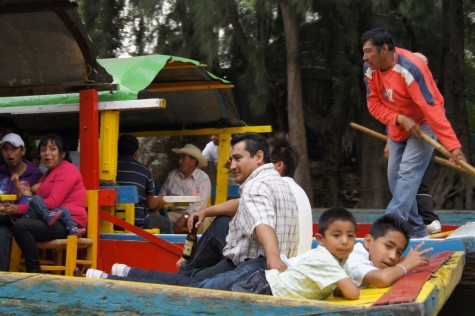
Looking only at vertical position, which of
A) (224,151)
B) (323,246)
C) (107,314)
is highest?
(224,151)

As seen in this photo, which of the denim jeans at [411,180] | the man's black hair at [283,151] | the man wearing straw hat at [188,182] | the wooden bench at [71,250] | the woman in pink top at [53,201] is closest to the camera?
the man's black hair at [283,151]

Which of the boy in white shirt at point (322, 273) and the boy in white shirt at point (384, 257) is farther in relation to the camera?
the boy in white shirt at point (384, 257)

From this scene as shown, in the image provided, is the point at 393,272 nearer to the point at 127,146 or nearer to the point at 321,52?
the point at 127,146

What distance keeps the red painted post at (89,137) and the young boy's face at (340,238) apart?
8.35 ft

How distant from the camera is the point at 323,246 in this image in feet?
12.9

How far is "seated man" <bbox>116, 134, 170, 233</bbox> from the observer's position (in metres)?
6.80

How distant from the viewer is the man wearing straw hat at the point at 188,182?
7715 mm

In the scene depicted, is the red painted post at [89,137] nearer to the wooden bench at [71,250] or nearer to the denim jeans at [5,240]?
the wooden bench at [71,250]

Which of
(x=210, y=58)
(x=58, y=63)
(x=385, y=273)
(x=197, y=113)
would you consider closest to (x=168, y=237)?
(x=58, y=63)

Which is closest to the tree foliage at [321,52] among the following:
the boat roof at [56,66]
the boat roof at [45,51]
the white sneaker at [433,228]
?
the boat roof at [56,66]

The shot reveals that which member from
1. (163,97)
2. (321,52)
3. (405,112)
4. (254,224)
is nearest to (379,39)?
(405,112)

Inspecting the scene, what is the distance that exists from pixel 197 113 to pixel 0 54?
2177 millimetres

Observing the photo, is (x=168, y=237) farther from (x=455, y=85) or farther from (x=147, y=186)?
(x=455, y=85)

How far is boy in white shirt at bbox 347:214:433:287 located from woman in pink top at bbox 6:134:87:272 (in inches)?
87.4
